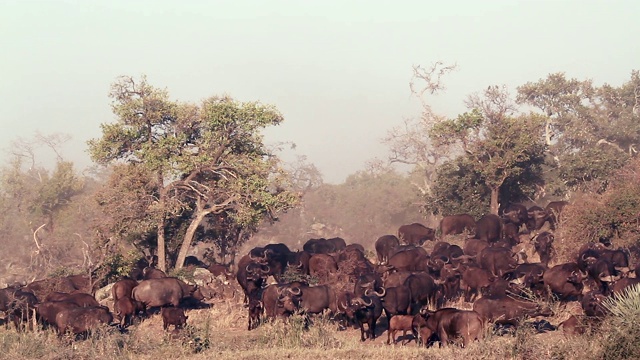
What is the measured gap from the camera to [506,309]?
1439 centimetres

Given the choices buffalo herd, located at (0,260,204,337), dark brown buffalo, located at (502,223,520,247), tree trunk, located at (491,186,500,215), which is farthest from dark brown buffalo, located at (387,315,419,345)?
tree trunk, located at (491,186,500,215)

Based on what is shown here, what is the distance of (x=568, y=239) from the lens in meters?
22.6

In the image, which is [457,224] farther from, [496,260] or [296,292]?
[296,292]

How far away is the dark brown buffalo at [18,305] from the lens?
17.2 m

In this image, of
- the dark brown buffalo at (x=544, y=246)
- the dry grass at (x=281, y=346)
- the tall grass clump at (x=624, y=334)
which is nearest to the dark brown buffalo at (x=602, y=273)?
the dry grass at (x=281, y=346)

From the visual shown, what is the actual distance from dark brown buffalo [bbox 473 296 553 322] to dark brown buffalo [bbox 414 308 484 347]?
0.96m

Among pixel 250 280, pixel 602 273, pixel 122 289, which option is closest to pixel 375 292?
pixel 250 280

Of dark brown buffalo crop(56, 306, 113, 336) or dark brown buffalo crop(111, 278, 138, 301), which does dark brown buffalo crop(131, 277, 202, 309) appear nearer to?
dark brown buffalo crop(111, 278, 138, 301)

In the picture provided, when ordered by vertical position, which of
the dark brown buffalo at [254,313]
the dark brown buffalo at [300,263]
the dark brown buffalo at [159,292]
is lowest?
the dark brown buffalo at [254,313]

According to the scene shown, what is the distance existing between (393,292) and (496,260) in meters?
5.61

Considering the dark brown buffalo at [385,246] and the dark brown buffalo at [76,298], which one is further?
the dark brown buffalo at [385,246]

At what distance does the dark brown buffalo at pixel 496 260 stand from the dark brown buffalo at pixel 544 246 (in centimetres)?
236

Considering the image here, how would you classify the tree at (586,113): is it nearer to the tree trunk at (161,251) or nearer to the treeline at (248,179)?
the treeline at (248,179)

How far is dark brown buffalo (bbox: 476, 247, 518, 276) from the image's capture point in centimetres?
2017
